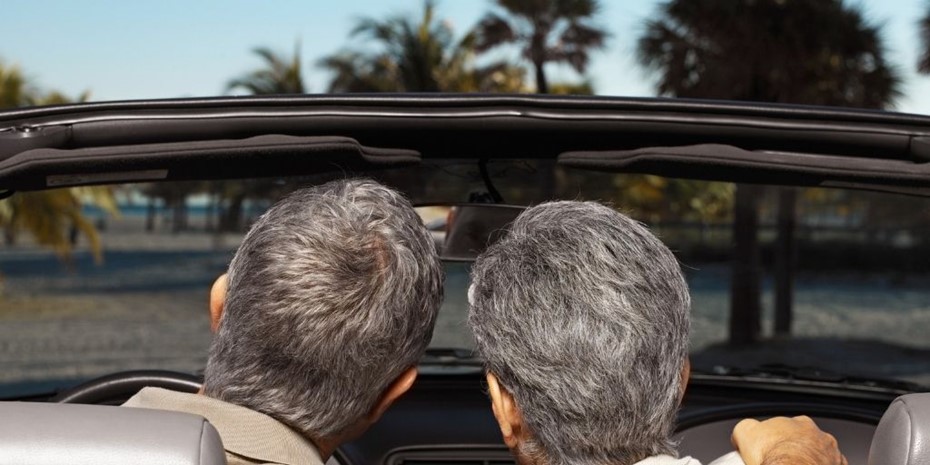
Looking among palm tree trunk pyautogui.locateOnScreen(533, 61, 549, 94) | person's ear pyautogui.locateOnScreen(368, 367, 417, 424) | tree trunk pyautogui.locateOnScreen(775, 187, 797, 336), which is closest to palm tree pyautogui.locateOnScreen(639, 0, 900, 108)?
tree trunk pyautogui.locateOnScreen(775, 187, 797, 336)

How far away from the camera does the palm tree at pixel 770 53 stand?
60.6ft

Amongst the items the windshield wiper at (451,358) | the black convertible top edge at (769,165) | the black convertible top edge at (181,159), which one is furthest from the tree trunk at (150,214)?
the black convertible top edge at (769,165)

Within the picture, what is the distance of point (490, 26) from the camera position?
2759 centimetres

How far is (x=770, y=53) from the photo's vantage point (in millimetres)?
18750

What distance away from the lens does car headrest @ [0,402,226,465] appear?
1.45 m

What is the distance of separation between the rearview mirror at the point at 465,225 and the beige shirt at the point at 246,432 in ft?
3.90

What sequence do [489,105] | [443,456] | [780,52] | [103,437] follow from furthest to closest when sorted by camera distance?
[780,52]
[443,456]
[489,105]
[103,437]

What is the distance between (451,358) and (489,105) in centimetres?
159

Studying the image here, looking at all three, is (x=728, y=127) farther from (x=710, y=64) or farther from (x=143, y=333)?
(x=143, y=333)

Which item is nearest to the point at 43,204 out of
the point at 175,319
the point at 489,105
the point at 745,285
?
the point at 175,319

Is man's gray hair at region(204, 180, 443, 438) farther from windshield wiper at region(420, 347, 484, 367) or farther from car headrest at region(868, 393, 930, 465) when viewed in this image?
windshield wiper at region(420, 347, 484, 367)

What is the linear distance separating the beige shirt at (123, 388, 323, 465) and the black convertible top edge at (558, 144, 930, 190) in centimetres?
84

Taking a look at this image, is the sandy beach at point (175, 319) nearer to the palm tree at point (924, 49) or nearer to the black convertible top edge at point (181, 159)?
the palm tree at point (924, 49)

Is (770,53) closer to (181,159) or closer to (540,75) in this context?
(540,75)
